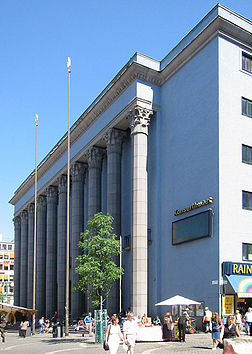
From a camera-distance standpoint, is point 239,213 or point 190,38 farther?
point 190,38

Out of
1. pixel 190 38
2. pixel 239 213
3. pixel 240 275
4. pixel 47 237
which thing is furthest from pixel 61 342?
pixel 47 237

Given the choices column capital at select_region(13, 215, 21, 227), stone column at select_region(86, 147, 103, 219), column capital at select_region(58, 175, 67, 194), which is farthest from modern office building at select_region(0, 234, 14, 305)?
stone column at select_region(86, 147, 103, 219)

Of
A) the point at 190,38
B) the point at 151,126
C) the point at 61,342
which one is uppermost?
the point at 190,38

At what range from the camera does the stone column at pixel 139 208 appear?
38.1m

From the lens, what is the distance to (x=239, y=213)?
3381cm

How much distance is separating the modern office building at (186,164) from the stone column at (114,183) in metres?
0.09

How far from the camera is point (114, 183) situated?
46094 millimetres

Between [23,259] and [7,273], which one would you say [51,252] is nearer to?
[23,259]

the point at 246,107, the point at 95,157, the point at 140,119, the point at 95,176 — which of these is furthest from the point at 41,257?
the point at 246,107

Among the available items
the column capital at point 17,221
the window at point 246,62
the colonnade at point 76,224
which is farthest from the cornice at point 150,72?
the column capital at point 17,221

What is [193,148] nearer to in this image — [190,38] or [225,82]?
[225,82]

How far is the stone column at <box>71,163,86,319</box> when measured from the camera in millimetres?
53719

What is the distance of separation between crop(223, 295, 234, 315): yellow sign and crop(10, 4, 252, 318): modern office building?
0.21ft

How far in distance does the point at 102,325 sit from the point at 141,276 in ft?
34.6
